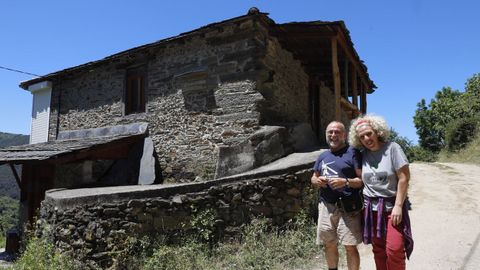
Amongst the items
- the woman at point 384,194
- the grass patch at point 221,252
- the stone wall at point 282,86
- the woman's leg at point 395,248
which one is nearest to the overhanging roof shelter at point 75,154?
the grass patch at point 221,252

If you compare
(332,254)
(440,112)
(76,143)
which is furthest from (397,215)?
(440,112)

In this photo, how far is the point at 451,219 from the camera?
6168 mm

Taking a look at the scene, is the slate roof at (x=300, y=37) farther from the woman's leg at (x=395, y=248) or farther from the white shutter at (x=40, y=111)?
the woman's leg at (x=395, y=248)

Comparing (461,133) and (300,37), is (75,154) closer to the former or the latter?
(300,37)

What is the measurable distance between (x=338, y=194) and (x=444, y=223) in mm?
3731

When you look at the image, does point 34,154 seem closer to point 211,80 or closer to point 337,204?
point 211,80

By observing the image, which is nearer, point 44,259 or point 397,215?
point 397,215

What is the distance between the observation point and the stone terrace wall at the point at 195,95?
7883 mm

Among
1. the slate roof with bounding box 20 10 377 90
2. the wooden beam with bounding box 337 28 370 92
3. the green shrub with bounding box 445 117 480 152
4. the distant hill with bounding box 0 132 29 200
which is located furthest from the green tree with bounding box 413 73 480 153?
the distant hill with bounding box 0 132 29 200

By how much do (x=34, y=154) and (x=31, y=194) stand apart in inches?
81.0

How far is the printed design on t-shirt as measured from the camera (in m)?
2.96

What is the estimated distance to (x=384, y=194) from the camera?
2957mm

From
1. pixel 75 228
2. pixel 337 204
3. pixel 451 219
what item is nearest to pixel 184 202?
pixel 75 228

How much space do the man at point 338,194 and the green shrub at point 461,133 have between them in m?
18.8
